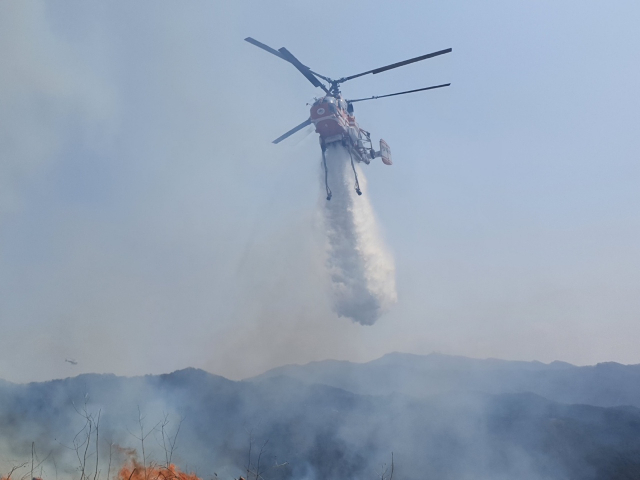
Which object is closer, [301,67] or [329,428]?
[301,67]

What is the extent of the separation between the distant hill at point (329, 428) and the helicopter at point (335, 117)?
20.0 m

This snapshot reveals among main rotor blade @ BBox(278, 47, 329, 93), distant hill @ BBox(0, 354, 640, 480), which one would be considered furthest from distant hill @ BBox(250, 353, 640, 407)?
main rotor blade @ BBox(278, 47, 329, 93)

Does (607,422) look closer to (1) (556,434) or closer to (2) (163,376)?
(1) (556,434)

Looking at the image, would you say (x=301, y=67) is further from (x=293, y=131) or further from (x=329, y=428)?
(x=329, y=428)

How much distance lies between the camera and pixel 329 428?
133 ft

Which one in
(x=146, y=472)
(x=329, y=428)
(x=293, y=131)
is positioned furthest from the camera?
(x=329, y=428)

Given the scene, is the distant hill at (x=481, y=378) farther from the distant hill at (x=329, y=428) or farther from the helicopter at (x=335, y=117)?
the helicopter at (x=335, y=117)

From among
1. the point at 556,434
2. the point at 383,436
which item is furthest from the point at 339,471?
the point at 556,434

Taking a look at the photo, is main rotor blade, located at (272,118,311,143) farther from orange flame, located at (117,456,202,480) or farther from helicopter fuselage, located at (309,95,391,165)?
orange flame, located at (117,456,202,480)

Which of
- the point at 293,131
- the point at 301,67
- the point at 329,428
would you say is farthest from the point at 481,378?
the point at 301,67

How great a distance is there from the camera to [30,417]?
36.9m

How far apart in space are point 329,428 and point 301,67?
28140mm

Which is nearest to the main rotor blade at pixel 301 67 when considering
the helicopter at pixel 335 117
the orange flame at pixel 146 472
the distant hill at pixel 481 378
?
the helicopter at pixel 335 117

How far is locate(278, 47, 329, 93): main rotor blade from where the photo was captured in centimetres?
2810
